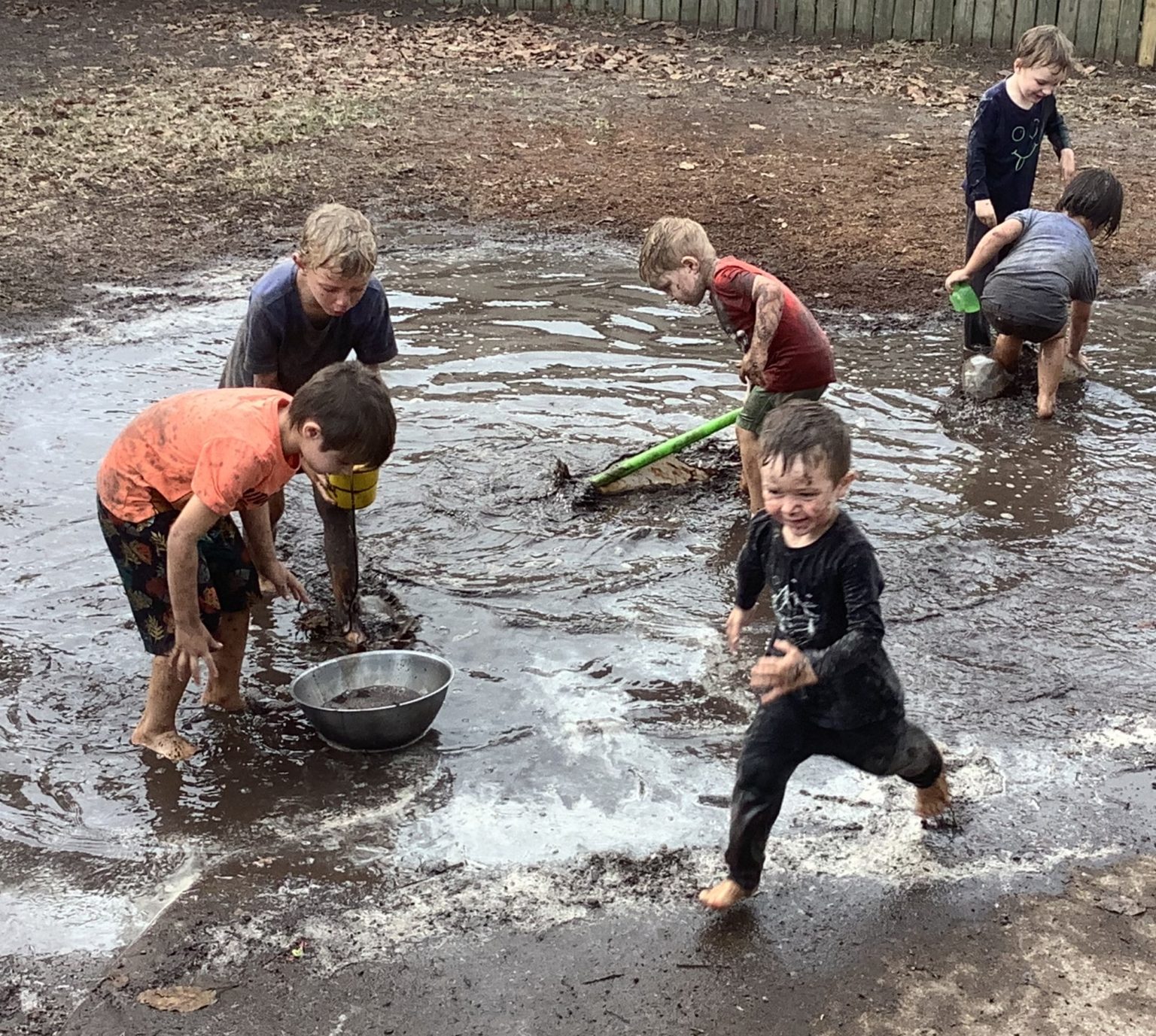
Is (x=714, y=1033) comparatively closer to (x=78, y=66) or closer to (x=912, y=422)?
(x=912, y=422)

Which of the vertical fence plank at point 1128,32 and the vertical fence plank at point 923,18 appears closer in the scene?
the vertical fence plank at point 1128,32

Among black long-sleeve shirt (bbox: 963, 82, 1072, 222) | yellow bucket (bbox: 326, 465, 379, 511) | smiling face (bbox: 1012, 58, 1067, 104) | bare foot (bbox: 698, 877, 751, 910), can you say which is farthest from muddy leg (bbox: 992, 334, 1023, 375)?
bare foot (bbox: 698, 877, 751, 910)

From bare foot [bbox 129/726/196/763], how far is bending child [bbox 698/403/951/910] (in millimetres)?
1622

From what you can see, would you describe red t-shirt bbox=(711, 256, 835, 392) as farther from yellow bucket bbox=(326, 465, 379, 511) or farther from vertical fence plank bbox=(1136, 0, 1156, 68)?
vertical fence plank bbox=(1136, 0, 1156, 68)

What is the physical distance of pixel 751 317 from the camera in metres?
5.02

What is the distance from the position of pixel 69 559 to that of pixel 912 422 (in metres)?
3.87

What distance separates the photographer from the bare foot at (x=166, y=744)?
13.0 ft

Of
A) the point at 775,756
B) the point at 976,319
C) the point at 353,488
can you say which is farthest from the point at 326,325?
the point at 976,319

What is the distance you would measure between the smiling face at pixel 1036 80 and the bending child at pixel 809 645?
441 cm

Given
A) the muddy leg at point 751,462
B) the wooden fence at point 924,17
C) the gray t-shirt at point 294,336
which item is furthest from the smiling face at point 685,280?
the wooden fence at point 924,17

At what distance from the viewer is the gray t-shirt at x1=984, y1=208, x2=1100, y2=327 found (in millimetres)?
6461

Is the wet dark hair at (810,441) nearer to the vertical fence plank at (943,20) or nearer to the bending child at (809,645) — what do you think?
the bending child at (809,645)

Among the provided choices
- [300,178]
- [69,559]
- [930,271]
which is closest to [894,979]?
[69,559]

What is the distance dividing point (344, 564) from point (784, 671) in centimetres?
211
